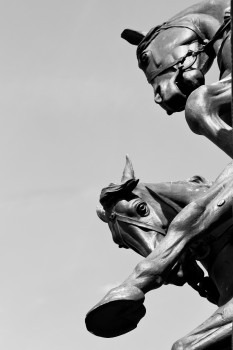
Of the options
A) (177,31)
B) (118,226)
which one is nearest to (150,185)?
(118,226)

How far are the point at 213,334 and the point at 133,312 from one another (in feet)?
2.71

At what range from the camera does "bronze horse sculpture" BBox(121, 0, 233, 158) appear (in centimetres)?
1786

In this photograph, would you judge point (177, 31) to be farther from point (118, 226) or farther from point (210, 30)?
point (118, 226)

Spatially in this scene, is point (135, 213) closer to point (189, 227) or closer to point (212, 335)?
point (189, 227)

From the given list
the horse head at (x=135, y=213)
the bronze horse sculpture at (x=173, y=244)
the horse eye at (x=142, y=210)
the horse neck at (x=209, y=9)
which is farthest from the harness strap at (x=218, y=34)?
the horse eye at (x=142, y=210)

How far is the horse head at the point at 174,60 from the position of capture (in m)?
18.1

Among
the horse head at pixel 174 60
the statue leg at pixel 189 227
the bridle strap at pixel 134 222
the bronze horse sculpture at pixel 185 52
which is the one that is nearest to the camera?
the statue leg at pixel 189 227

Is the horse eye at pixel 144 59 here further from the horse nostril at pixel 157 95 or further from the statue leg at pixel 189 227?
the statue leg at pixel 189 227

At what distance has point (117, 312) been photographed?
15586 millimetres

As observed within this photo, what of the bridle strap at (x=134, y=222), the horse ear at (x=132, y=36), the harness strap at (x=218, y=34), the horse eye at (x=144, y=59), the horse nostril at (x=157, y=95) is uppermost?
the horse ear at (x=132, y=36)

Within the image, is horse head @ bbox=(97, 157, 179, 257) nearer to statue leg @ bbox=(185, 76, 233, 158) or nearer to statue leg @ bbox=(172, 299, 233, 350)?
statue leg @ bbox=(185, 76, 233, 158)

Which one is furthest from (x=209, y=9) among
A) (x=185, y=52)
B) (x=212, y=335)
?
(x=212, y=335)

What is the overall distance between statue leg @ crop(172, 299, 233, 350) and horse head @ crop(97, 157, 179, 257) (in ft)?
6.69

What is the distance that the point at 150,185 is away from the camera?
59.7ft
